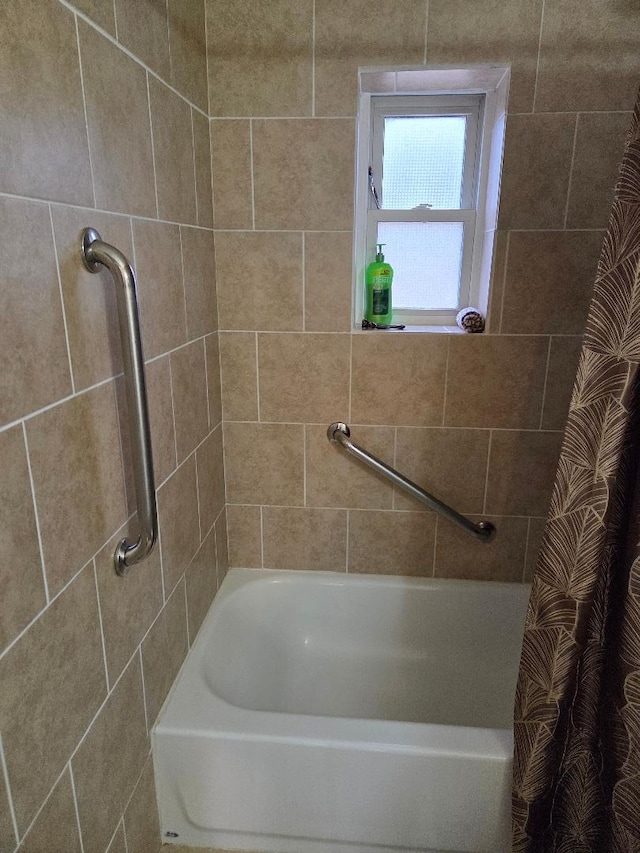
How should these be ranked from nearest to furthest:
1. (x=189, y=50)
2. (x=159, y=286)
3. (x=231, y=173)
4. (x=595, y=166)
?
1. (x=159, y=286)
2. (x=189, y=50)
3. (x=595, y=166)
4. (x=231, y=173)

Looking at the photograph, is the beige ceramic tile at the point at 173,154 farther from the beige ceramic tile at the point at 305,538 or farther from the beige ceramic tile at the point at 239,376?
the beige ceramic tile at the point at 305,538

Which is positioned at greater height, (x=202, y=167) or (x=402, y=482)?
(x=202, y=167)

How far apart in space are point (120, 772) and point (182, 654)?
14.4 inches

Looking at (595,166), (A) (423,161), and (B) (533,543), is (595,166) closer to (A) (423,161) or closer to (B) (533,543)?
(A) (423,161)

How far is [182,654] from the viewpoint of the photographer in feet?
4.69

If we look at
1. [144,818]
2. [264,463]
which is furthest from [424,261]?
[144,818]

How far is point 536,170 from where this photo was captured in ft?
4.78

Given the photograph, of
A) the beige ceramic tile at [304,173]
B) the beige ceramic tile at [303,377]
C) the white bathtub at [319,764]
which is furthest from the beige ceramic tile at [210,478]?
the beige ceramic tile at [304,173]

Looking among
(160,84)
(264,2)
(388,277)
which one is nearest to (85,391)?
(160,84)

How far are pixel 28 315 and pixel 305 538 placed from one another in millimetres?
1279

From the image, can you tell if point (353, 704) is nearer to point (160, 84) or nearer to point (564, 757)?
point (564, 757)

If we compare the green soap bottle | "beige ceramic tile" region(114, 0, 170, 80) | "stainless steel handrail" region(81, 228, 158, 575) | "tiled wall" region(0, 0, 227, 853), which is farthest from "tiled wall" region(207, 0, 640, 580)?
"stainless steel handrail" region(81, 228, 158, 575)

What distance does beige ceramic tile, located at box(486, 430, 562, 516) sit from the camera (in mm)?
1669

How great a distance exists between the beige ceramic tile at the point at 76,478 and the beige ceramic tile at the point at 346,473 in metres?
0.81
